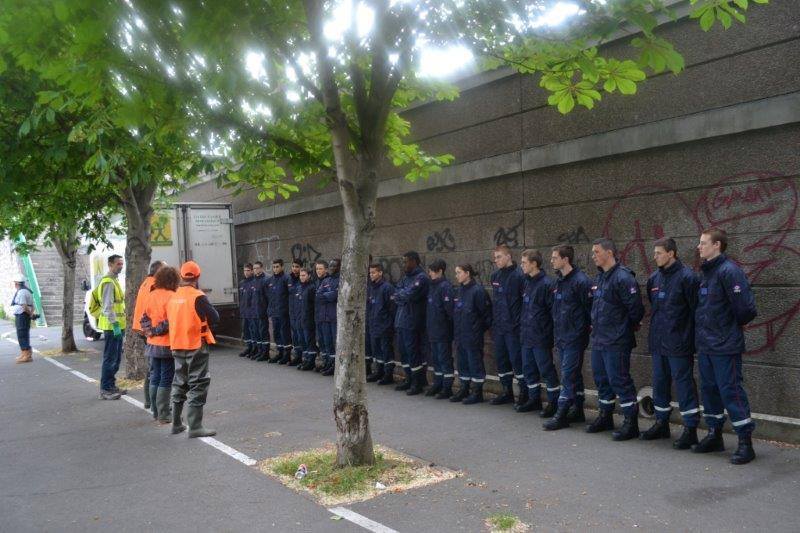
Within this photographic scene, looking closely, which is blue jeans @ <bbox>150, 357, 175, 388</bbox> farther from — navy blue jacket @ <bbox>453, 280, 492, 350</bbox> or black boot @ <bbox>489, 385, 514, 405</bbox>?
black boot @ <bbox>489, 385, 514, 405</bbox>

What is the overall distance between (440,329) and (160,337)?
11.3 feet

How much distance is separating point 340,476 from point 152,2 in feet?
12.3

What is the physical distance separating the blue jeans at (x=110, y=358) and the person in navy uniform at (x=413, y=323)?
393 cm

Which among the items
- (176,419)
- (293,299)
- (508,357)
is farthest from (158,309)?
(293,299)

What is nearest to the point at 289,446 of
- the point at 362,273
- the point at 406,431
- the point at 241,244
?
the point at 406,431

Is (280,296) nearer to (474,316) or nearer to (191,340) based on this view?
(474,316)

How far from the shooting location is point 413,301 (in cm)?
952

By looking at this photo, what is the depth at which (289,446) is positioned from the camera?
6.88 metres

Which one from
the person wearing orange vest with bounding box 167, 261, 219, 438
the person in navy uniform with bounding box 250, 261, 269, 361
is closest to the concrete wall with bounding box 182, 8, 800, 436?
the person wearing orange vest with bounding box 167, 261, 219, 438

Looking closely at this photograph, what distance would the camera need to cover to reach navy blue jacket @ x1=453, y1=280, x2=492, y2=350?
28.3 ft

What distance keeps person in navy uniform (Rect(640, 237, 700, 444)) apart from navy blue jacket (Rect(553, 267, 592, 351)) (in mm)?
765

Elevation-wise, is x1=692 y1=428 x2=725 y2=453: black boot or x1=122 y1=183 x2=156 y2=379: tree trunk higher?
x1=122 y1=183 x2=156 y2=379: tree trunk

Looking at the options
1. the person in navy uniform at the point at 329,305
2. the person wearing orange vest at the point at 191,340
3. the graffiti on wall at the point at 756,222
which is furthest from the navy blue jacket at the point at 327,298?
the graffiti on wall at the point at 756,222

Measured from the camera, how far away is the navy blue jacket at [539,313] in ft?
25.1
